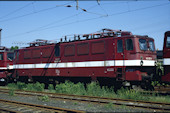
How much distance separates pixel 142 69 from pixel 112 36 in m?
3.21

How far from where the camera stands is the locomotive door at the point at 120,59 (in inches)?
529

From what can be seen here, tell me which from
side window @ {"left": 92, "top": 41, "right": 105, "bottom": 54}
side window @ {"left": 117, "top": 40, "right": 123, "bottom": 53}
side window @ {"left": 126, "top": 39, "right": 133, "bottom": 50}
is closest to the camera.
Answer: side window @ {"left": 126, "top": 39, "right": 133, "bottom": 50}

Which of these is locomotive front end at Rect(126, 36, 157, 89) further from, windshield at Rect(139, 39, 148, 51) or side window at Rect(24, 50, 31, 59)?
side window at Rect(24, 50, 31, 59)

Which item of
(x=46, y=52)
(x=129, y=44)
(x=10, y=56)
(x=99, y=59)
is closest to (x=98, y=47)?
(x=99, y=59)

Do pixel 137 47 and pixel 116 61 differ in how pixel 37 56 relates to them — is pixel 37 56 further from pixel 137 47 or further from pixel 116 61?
pixel 137 47

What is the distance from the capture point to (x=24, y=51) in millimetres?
20781

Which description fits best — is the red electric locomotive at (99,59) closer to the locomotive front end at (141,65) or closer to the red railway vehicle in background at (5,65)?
the locomotive front end at (141,65)

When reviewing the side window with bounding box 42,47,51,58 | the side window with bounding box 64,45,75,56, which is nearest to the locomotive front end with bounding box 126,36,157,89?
the side window with bounding box 64,45,75,56

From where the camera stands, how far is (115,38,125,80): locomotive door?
13445 mm

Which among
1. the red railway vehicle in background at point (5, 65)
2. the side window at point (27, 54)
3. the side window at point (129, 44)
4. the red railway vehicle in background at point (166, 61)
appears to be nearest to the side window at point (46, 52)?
the side window at point (27, 54)

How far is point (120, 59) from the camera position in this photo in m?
13.6

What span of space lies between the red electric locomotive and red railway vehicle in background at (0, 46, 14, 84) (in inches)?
146

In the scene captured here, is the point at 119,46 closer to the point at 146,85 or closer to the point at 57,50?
the point at 146,85

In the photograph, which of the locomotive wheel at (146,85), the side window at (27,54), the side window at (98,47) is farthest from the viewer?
the side window at (27,54)
